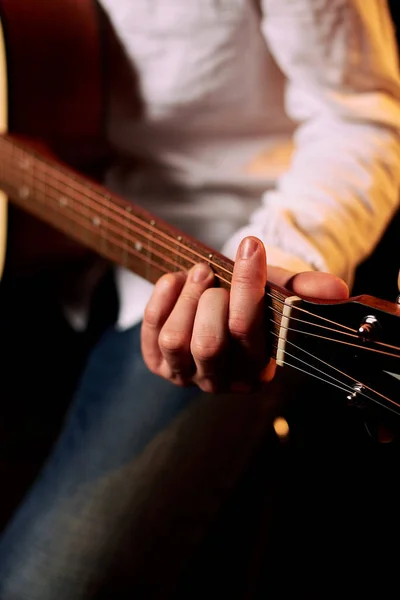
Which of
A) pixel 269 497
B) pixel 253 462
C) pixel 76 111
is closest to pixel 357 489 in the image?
pixel 269 497

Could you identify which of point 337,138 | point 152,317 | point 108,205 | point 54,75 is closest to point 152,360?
point 152,317

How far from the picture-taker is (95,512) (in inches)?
25.9

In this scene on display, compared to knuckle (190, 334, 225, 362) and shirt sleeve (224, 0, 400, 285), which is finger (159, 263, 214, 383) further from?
shirt sleeve (224, 0, 400, 285)

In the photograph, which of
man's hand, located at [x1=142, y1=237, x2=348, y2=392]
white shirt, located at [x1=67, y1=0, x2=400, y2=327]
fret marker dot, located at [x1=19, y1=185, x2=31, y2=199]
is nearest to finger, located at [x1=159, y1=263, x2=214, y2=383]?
man's hand, located at [x1=142, y1=237, x2=348, y2=392]

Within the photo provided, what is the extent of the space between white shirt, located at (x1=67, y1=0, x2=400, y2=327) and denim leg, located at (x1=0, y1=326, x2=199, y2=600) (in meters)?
0.11

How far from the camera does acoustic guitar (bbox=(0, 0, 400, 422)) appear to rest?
399mm

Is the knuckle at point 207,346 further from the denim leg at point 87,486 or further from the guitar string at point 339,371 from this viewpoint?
the denim leg at point 87,486

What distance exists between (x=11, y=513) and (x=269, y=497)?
0.47m

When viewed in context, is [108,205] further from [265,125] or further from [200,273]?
[265,125]

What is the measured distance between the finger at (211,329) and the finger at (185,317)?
1 centimetres

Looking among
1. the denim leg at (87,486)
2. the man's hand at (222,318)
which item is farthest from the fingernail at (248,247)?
the denim leg at (87,486)

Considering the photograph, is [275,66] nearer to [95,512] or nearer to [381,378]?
[381,378]

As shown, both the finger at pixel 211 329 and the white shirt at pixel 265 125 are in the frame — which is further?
the white shirt at pixel 265 125

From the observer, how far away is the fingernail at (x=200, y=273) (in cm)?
48
